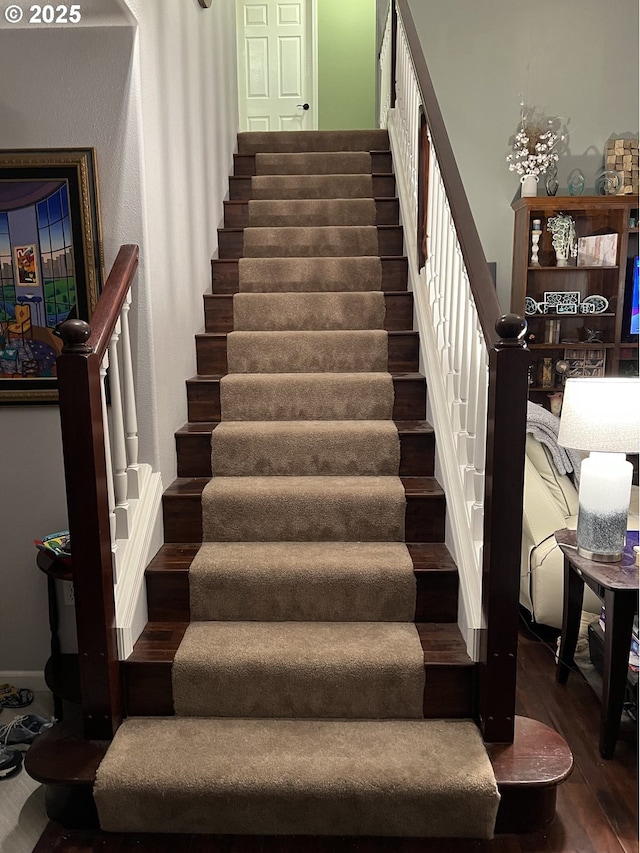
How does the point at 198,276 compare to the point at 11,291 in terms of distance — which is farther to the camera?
the point at 198,276

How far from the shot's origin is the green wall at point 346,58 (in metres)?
6.40

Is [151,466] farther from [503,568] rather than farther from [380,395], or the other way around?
[503,568]

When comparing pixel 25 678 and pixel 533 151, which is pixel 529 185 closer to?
pixel 533 151

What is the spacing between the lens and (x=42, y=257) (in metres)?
2.44

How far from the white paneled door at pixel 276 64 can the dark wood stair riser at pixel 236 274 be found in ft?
11.4

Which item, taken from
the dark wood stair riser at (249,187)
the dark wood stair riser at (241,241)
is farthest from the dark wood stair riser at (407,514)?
the dark wood stair riser at (249,187)

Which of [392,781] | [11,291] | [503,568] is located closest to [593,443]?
[503,568]

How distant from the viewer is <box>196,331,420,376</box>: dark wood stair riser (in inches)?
123

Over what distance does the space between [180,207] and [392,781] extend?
2270mm

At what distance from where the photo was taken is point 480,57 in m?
5.19

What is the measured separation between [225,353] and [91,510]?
1.37 metres

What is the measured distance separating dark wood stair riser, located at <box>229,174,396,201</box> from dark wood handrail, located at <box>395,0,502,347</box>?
1230mm

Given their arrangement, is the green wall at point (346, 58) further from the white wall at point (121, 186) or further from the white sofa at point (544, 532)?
the white sofa at point (544, 532)

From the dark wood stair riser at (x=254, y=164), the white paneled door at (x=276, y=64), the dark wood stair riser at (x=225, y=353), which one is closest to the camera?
the dark wood stair riser at (x=225, y=353)
